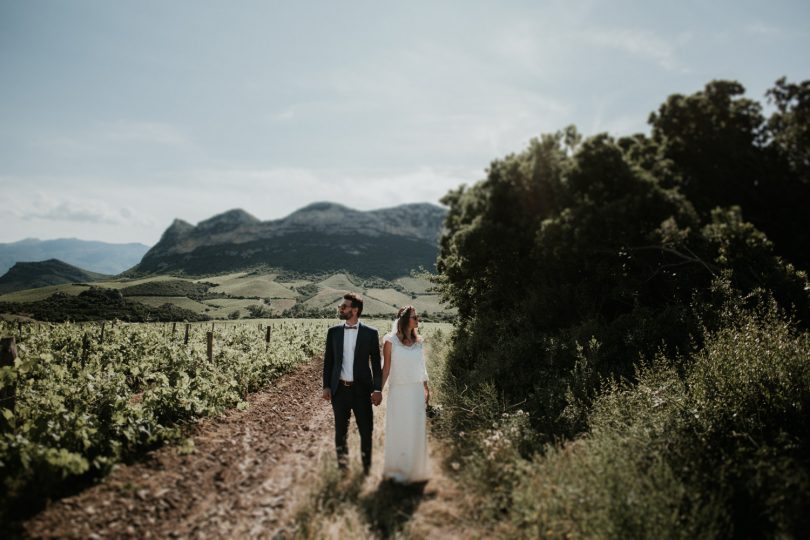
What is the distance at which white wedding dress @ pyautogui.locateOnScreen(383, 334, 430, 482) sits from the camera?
5.37 m

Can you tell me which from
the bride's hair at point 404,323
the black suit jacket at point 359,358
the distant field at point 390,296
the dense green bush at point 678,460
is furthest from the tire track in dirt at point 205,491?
the distant field at point 390,296

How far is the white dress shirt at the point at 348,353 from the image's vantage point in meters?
5.71

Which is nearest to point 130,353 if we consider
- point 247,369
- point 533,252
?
point 247,369

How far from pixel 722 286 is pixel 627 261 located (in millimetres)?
5194

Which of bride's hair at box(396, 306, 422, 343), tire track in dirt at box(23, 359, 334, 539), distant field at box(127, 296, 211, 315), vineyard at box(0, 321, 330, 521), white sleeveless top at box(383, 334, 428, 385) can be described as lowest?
distant field at box(127, 296, 211, 315)

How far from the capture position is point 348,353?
226 inches

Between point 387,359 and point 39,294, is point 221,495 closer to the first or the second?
point 387,359

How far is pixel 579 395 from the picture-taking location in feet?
23.4

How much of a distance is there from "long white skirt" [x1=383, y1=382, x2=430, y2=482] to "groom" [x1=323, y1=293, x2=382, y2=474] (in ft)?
1.37

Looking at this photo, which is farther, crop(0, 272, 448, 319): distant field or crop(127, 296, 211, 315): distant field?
crop(0, 272, 448, 319): distant field

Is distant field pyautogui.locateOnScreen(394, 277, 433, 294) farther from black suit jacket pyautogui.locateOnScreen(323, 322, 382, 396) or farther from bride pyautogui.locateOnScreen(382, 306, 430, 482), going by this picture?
bride pyautogui.locateOnScreen(382, 306, 430, 482)

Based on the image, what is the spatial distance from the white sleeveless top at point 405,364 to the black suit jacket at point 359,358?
0.28m

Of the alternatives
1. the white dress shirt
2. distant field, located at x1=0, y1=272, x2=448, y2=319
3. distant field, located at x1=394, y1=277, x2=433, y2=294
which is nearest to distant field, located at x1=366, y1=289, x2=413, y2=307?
distant field, located at x1=0, y1=272, x2=448, y2=319

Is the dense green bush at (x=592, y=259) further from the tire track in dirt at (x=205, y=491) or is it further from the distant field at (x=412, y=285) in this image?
the distant field at (x=412, y=285)
